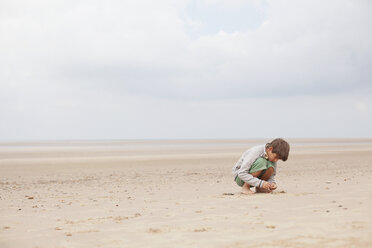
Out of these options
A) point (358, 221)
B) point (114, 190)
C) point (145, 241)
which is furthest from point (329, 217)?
point (114, 190)

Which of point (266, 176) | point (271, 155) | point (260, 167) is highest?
point (271, 155)

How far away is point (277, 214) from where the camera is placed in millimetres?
5848

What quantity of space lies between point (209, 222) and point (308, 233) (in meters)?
1.26

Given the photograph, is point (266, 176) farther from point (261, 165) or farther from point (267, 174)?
point (261, 165)

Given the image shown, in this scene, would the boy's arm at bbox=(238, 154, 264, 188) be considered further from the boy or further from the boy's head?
the boy's head

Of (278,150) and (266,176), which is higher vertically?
(278,150)

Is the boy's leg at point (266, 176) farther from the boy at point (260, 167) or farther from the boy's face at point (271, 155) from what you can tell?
the boy's face at point (271, 155)

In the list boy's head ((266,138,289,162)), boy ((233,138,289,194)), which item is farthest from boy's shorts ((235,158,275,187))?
boy's head ((266,138,289,162))

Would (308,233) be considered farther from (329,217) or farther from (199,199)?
(199,199)

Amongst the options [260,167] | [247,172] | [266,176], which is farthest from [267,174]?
[247,172]

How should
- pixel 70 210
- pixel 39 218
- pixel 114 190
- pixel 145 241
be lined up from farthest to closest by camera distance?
pixel 114 190 → pixel 70 210 → pixel 39 218 → pixel 145 241

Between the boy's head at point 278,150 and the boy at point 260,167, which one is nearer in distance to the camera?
the boy's head at point 278,150

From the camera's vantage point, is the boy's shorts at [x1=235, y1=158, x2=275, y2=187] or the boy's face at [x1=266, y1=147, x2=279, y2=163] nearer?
the boy's face at [x1=266, y1=147, x2=279, y2=163]

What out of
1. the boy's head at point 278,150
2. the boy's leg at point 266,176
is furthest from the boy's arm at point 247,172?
the boy's head at point 278,150
